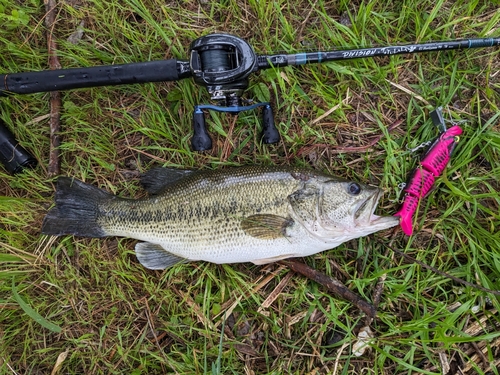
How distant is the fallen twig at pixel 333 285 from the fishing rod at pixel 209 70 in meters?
1.18

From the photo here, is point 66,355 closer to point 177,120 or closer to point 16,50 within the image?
point 177,120

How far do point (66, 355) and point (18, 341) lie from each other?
514 millimetres

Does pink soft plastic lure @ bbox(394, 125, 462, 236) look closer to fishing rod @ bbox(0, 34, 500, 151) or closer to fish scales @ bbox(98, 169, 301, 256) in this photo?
fishing rod @ bbox(0, 34, 500, 151)

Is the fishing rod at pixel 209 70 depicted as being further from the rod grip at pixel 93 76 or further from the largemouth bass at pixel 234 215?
the largemouth bass at pixel 234 215

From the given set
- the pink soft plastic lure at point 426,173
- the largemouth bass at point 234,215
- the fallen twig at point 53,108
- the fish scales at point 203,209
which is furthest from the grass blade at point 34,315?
A: the pink soft plastic lure at point 426,173

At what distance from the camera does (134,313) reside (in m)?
3.62

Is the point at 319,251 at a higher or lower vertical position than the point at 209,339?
higher

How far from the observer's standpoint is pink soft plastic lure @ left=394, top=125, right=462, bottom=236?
10.9 feet

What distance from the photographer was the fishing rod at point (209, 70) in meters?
3.05

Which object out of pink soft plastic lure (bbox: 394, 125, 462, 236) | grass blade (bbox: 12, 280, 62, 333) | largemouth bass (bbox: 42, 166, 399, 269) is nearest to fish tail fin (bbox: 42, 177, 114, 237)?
largemouth bass (bbox: 42, 166, 399, 269)

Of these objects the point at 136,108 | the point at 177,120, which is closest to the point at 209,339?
the point at 177,120

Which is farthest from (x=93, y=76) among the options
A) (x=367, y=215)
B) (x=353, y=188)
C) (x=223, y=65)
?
(x=367, y=215)

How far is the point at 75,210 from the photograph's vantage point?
3.48 meters

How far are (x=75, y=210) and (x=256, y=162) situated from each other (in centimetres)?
174
